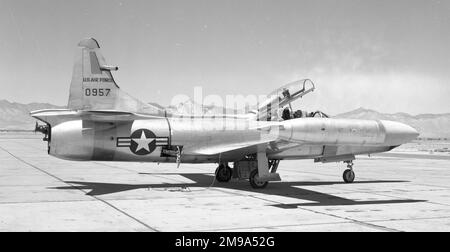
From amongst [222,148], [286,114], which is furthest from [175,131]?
[286,114]

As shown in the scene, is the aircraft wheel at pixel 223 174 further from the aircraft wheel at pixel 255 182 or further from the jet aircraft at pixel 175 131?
the aircraft wheel at pixel 255 182

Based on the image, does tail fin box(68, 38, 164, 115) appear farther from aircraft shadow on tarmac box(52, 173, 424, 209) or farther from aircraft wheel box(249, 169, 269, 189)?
aircraft wheel box(249, 169, 269, 189)

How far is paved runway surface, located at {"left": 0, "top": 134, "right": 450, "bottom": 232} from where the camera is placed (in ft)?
30.0

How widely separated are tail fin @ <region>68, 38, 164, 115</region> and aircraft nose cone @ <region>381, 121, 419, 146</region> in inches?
320

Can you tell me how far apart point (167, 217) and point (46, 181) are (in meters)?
9.26

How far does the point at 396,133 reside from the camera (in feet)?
51.7

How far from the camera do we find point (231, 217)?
32.9ft

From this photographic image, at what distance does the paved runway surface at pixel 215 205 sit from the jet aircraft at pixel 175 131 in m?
1.10

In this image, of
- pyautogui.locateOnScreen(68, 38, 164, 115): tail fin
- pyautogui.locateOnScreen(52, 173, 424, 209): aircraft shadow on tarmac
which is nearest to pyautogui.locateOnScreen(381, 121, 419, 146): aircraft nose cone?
pyautogui.locateOnScreen(52, 173, 424, 209): aircraft shadow on tarmac

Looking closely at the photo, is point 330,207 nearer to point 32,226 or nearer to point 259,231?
point 259,231

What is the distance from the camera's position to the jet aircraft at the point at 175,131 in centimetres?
1428

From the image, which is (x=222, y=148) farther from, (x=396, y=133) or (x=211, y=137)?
(x=396, y=133)
